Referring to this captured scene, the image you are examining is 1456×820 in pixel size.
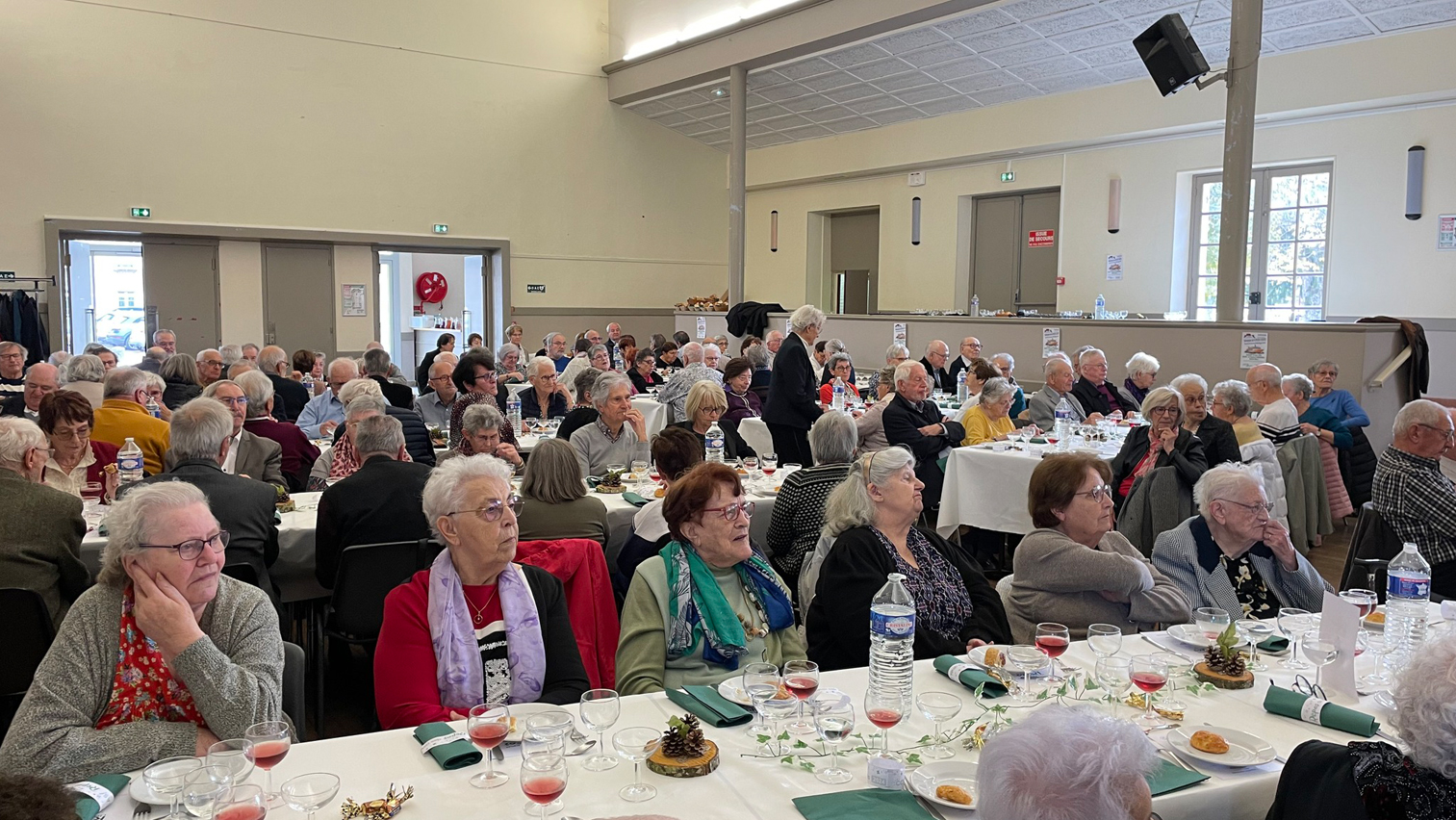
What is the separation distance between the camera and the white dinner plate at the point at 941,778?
1.90m

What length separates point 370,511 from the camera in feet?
13.2

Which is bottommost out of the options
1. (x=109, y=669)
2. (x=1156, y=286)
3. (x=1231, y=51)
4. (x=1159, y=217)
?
(x=109, y=669)

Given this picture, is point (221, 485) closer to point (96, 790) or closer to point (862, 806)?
point (96, 790)

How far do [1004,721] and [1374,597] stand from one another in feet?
5.03

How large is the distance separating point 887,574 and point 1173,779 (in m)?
1.12

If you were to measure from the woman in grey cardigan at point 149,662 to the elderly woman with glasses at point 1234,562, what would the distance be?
2.86m

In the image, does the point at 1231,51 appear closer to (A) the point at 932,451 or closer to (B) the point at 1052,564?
(A) the point at 932,451

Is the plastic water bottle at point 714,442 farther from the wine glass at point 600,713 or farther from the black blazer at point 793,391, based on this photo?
the wine glass at point 600,713

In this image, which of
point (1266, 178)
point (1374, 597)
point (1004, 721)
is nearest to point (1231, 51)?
point (1266, 178)

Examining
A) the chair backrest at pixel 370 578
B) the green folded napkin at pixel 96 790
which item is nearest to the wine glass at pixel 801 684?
the green folded napkin at pixel 96 790

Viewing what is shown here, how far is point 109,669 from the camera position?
219cm

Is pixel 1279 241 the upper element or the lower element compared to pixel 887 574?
upper

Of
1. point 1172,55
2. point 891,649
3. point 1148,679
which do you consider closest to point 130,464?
point 891,649

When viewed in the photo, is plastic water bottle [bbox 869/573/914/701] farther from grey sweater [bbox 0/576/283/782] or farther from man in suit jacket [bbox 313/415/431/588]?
man in suit jacket [bbox 313/415/431/588]
